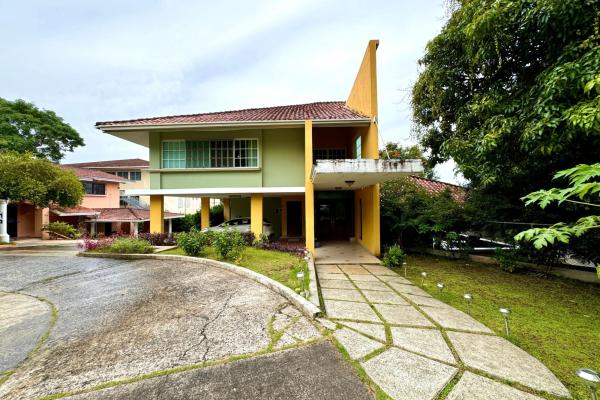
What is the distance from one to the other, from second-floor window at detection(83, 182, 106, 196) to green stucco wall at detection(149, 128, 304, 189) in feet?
56.0

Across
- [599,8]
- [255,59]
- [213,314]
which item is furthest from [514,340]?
[255,59]

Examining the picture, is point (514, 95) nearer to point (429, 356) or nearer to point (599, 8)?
point (599, 8)

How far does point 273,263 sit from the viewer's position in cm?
764

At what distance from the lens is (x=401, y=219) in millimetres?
10602

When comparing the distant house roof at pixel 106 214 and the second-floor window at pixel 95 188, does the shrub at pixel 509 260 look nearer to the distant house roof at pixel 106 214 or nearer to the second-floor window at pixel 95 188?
the distant house roof at pixel 106 214

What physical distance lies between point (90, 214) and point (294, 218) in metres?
18.9

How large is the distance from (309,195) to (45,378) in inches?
318

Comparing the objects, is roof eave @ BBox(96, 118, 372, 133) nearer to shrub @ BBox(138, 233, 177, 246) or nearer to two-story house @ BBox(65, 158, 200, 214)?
shrub @ BBox(138, 233, 177, 246)

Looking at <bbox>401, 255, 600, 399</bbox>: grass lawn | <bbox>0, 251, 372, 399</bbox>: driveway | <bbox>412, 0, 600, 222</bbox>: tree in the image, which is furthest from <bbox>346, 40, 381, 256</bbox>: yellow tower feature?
<bbox>0, 251, 372, 399</bbox>: driveway

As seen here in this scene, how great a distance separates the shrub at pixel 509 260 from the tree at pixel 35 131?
3480 cm

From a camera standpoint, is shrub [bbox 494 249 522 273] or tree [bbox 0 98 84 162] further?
tree [bbox 0 98 84 162]

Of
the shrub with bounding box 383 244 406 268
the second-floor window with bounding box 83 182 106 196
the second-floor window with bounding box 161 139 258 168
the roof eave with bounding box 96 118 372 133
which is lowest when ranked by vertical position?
the shrub with bounding box 383 244 406 268

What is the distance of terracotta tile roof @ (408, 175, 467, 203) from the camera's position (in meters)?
11.7

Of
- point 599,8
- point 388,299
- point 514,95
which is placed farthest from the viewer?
point 514,95
